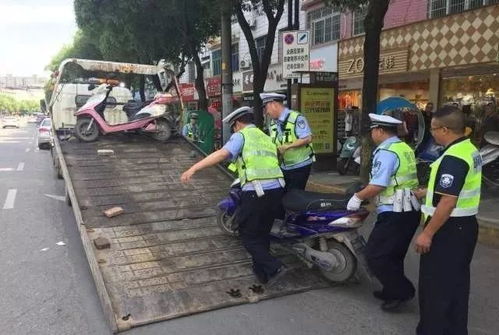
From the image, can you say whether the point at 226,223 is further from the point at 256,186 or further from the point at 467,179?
the point at 467,179

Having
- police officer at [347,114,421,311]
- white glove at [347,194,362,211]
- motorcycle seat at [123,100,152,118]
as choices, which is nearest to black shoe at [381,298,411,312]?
police officer at [347,114,421,311]

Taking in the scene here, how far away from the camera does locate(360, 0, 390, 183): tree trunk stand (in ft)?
26.6

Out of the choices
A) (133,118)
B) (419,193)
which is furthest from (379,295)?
(133,118)

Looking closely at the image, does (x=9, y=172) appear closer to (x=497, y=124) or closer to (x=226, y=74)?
(x=226, y=74)

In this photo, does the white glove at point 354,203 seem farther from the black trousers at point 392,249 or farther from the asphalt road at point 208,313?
the asphalt road at point 208,313

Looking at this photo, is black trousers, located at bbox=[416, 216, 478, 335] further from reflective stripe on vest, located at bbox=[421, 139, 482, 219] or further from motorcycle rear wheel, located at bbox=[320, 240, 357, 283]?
motorcycle rear wheel, located at bbox=[320, 240, 357, 283]

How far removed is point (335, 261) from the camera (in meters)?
4.74

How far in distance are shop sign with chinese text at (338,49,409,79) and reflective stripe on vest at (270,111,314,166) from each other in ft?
32.8

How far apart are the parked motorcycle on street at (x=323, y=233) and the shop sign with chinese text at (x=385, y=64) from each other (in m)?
10.9

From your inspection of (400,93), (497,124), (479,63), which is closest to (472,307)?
(497,124)

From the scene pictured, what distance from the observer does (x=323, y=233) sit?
4715 mm

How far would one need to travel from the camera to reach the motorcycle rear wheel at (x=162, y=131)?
33.1 ft

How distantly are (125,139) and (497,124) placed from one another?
6.96 m

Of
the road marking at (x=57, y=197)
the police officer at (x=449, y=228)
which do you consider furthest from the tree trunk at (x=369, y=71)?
the road marking at (x=57, y=197)
